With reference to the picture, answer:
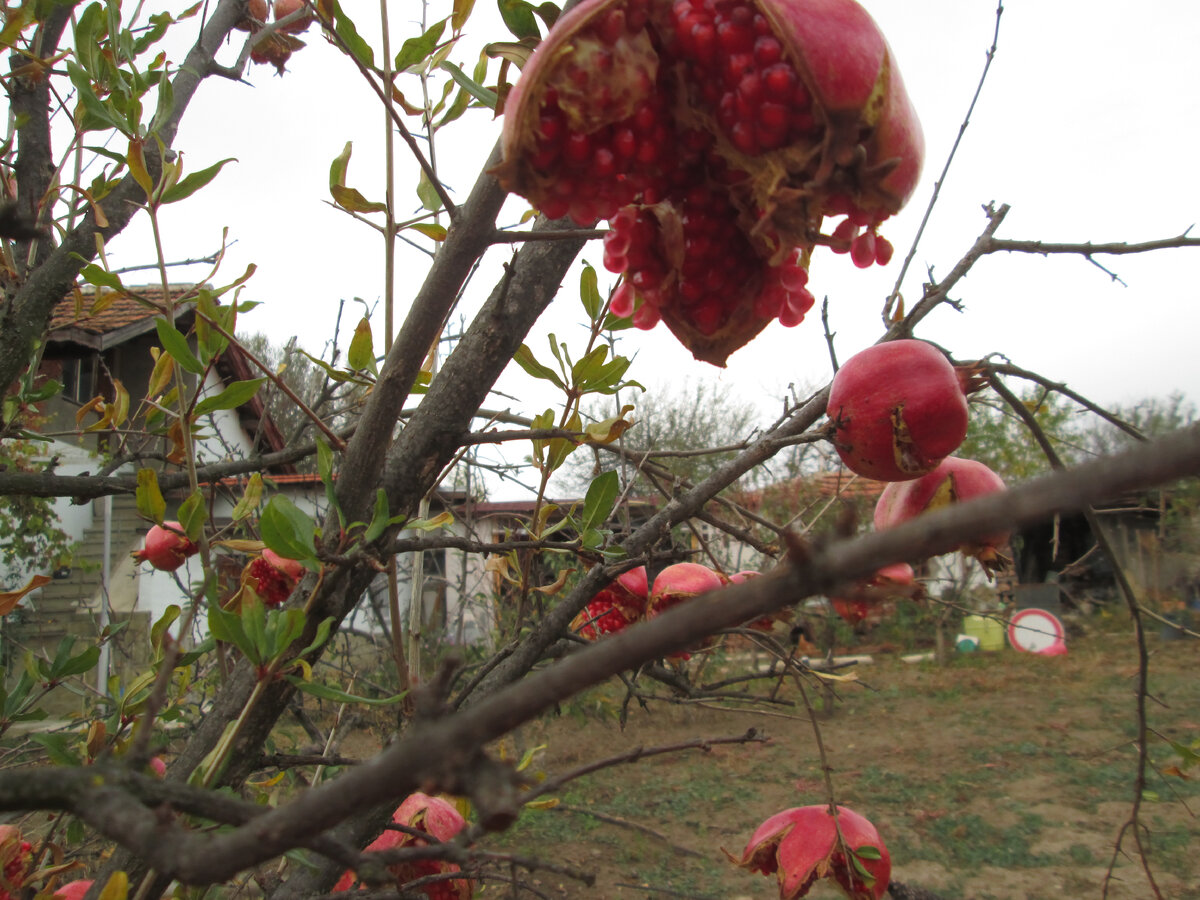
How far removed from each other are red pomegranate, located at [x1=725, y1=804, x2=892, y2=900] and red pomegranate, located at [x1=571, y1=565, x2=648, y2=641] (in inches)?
16.9

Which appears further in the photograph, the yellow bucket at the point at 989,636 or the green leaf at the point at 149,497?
the yellow bucket at the point at 989,636

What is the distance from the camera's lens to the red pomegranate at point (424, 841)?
43.9 inches

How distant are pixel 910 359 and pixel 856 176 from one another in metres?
0.51

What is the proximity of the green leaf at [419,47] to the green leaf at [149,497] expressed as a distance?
53 cm

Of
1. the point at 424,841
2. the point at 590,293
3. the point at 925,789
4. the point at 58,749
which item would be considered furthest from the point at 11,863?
the point at 925,789

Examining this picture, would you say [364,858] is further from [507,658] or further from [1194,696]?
[1194,696]

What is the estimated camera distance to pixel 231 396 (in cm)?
93

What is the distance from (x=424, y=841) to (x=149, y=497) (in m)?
0.57

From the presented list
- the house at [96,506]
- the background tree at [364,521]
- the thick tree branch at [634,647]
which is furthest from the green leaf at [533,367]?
the house at [96,506]

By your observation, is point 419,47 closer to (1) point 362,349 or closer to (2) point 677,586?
(1) point 362,349

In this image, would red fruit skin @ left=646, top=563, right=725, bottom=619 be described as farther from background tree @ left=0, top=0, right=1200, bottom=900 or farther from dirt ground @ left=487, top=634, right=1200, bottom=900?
dirt ground @ left=487, top=634, right=1200, bottom=900

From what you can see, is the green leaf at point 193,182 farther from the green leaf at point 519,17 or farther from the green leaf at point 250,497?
the green leaf at point 519,17

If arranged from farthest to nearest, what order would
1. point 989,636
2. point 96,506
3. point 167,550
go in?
point 989,636 < point 96,506 < point 167,550

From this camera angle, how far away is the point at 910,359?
3.30 feet
